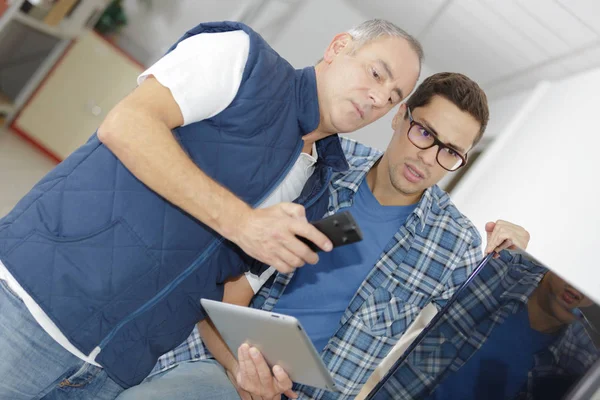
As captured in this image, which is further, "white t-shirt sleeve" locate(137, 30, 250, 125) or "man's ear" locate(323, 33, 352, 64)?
"man's ear" locate(323, 33, 352, 64)

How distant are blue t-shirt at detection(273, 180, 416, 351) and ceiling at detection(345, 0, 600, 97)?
5.55 feet

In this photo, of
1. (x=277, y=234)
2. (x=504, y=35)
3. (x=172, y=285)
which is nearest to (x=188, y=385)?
(x=172, y=285)

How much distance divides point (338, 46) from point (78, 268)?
0.80 meters

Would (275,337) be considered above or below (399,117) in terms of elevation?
below

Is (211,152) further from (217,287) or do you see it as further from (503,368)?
(503,368)

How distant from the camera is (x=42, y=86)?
3.89 metres

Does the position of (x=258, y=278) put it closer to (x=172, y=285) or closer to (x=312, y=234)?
(x=172, y=285)

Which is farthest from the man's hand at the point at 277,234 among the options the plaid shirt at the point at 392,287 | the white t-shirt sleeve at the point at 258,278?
the plaid shirt at the point at 392,287

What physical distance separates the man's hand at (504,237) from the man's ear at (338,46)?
1.92 feet

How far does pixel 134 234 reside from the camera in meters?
1.02

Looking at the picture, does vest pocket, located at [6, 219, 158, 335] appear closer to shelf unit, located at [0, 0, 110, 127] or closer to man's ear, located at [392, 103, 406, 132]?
man's ear, located at [392, 103, 406, 132]

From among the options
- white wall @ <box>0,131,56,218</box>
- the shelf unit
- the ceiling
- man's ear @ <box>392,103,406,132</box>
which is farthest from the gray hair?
the shelf unit

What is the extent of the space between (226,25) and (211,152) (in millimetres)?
269

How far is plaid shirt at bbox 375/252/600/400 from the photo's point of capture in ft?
3.17
